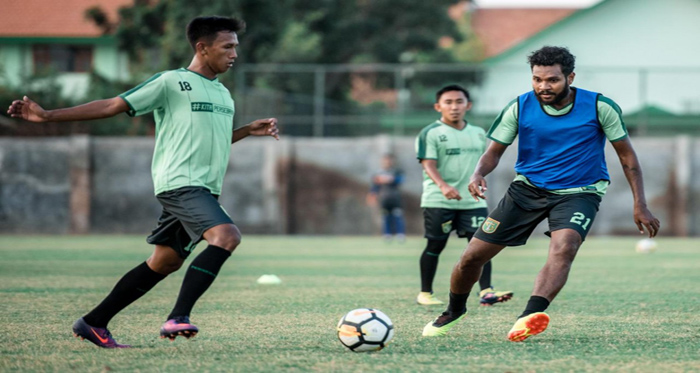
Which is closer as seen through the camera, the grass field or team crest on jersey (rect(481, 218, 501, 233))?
the grass field

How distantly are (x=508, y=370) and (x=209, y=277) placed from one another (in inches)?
69.5

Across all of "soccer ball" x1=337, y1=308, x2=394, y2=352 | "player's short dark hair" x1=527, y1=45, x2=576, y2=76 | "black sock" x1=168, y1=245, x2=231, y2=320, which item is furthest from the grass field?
"player's short dark hair" x1=527, y1=45, x2=576, y2=76

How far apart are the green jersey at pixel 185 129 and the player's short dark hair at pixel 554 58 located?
197cm

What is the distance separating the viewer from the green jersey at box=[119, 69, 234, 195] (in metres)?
5.92

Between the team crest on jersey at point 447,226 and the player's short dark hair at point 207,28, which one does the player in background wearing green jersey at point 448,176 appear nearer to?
the team crest on jersey at point 447,226

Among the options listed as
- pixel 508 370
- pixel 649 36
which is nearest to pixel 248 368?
pixel 508 370

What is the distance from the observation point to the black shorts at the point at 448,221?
934 cm

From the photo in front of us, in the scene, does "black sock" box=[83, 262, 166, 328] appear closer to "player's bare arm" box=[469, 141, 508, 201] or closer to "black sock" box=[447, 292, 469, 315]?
"black sock" box=[447, 292, 469, 315]

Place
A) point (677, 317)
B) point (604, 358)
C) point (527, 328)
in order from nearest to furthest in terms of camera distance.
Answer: point (604, 358)
point (527, 328)
point (677, 317)

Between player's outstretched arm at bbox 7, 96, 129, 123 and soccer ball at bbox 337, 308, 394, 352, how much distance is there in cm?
179

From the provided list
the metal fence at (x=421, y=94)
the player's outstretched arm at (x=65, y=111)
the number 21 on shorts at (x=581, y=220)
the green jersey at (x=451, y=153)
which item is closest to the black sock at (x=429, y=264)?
the green jersey at (x=451, y=153)

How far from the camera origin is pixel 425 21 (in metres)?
37.5

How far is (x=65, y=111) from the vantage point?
551 cm

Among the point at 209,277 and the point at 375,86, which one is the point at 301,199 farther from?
the point at 209,277
